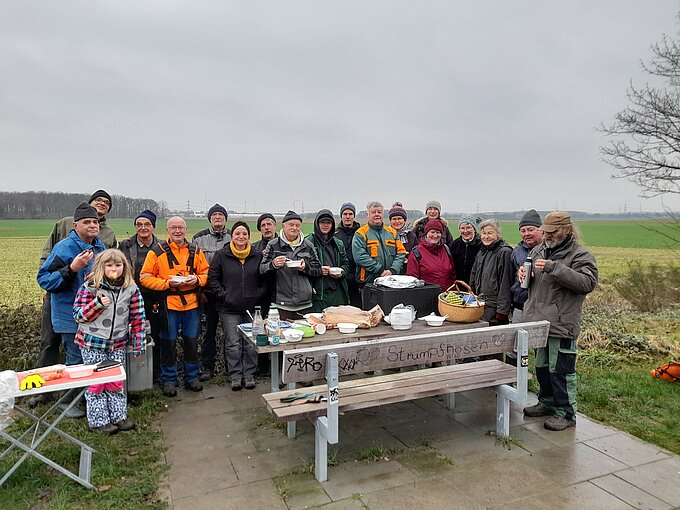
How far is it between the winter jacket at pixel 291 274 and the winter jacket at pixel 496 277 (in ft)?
6.10

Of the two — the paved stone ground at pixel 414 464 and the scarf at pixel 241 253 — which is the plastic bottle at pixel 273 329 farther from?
the scarf at pixel 241 253

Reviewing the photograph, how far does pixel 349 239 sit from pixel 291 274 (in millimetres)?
1287

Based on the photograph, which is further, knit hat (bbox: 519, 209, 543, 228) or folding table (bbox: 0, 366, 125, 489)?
knit hat (bbox: 519, 209, 543, 228)

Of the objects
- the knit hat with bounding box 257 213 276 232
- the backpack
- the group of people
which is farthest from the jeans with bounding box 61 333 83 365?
the backpack

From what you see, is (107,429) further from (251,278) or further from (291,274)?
(291,274)

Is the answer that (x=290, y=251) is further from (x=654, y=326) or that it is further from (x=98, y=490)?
(x=654, y=326)

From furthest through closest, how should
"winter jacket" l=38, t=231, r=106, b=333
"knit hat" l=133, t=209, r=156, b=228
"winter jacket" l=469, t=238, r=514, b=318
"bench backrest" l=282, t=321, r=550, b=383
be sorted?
"knit hat" l=133, t=209, r=156, b=228
"winter jacket" l=469, t=238, r=514, b=318
"winter jacket" l=38, t=231, r=106, b=333
"bench backrest" l=282, t=321, r=550, b=383

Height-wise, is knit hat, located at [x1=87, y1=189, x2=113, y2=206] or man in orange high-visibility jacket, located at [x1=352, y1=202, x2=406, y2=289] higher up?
knit hat, located at [x1=87, y1=189, x2=113, y2=206]

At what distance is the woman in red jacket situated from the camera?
563cm

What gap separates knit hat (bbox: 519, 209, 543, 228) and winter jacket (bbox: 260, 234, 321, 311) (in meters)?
2.31

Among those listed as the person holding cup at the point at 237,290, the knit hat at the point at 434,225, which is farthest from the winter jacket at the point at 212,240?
the knit hat at the point at 434,225

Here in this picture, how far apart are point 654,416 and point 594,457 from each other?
1.30 meters

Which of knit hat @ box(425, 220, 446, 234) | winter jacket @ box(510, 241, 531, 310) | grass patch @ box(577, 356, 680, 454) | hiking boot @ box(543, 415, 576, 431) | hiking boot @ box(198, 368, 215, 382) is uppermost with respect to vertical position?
knit hat @ box(425, 220, 446, 234)

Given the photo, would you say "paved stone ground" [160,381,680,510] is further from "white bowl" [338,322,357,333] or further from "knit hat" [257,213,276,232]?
"knit hat" [257,213,276,232]
